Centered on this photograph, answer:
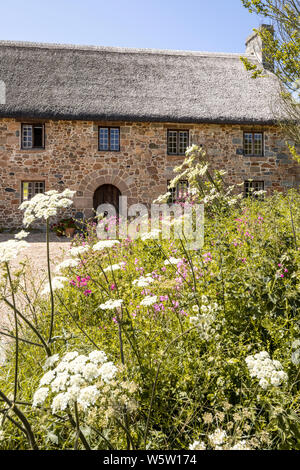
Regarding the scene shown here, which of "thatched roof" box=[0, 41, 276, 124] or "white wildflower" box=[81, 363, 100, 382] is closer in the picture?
"white wildflower" box=[81, 363, 100, 382]

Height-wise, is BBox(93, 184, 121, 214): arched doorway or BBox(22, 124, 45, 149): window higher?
BBox(22, 124, 45, 149): window

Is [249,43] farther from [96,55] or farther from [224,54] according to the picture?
[96,55]

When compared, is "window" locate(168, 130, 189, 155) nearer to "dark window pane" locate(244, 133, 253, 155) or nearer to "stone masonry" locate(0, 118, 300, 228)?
"stone masonry" locate(0, 118, 300, 228)

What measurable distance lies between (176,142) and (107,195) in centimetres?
305

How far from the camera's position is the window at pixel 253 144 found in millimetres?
13172

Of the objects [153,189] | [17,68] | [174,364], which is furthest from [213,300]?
[17,68]

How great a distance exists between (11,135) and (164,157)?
17.0 feet

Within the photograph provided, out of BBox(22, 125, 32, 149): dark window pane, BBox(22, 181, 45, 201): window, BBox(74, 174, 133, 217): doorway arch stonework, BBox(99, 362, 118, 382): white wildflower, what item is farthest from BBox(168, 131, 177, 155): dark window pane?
BBox(99, 362, 118, 382): white wildflower

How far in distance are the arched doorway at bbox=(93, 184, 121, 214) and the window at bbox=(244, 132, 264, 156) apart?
4908 mm

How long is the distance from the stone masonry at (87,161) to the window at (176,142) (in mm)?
234

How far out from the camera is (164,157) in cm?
1254

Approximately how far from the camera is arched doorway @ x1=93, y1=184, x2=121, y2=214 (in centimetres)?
1252

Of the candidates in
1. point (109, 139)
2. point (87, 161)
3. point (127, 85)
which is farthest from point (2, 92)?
point (127, 85)

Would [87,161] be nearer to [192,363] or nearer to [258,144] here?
[258,144]
